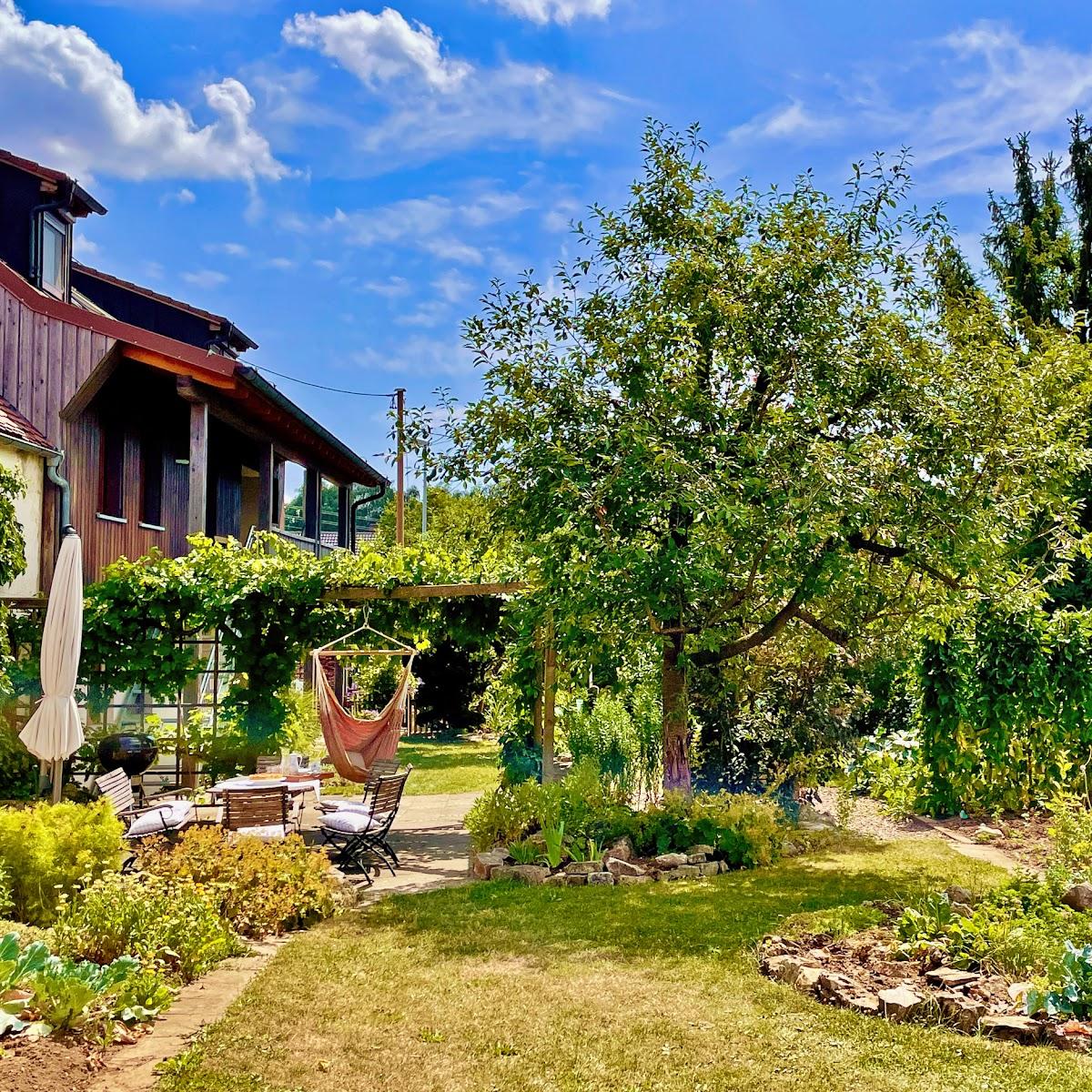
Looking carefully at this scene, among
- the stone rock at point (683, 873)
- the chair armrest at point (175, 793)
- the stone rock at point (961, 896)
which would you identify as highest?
the chair armrest at point (175, 793)

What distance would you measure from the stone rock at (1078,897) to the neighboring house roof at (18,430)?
32.4 ft

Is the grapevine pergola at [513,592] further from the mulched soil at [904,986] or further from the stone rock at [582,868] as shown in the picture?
the mulched soil at [904,986]

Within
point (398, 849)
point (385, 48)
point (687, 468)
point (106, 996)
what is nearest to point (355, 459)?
point (385, 48)

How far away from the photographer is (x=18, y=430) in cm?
1030

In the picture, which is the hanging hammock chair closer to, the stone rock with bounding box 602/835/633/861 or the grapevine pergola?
the grapevine pergola

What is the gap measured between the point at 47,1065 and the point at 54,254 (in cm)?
1132

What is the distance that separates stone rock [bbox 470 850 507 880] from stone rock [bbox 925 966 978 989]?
3.83m

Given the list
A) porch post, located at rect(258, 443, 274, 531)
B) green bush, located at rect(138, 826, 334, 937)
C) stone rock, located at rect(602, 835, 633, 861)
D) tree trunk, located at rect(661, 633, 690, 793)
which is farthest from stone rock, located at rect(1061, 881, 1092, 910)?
porch post, located at rect(258, 443, 274, 531)

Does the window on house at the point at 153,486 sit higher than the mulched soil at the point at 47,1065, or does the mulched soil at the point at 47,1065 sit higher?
the window on house at the point at 153,486

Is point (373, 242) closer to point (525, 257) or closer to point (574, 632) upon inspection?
point (525, 257)

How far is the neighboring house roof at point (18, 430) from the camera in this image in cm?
1001

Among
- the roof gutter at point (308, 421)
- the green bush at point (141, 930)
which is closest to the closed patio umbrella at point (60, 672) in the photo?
the green bush at point (141, 930)

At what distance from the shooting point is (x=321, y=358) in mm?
30094

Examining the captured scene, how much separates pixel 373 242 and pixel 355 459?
394 cm
